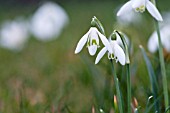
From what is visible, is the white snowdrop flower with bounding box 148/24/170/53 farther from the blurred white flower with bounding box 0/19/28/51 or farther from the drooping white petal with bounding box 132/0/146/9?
the blurred white flower with bounding box 0/19/28/51

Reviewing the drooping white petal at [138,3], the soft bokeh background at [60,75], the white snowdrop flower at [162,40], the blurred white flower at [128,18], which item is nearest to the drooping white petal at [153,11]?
the drooping white petal at [138,3]

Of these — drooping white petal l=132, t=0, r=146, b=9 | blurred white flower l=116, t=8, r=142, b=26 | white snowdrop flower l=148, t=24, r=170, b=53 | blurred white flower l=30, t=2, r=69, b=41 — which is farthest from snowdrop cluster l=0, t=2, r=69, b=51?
drooping white petal l=132, t=0, r=146, b=9

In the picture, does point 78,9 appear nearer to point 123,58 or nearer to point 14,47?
point 14,47

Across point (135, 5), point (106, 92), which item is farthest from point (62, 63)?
point (135, 5)

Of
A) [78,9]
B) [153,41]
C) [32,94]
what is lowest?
[32,94]

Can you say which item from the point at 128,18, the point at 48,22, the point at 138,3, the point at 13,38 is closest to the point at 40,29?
the point at 48,22

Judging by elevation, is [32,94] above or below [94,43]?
below

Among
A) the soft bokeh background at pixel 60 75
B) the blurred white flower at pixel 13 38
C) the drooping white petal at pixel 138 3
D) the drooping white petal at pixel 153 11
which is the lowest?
the soft bokeh background at pixel 60 75

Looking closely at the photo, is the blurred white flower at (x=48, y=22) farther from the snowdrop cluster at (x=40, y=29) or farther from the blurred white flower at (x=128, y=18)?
the blurred white flower at (x=128, y=18)
